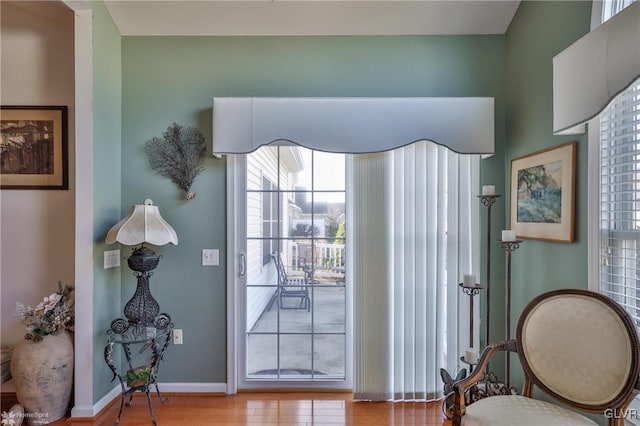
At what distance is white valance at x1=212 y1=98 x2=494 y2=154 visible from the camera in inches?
88.6

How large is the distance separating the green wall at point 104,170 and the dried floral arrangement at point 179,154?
268mm

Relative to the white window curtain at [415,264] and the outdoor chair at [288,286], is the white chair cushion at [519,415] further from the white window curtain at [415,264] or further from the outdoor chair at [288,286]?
the outdoor chair at [288,286]

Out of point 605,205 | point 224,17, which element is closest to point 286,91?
point 224,17

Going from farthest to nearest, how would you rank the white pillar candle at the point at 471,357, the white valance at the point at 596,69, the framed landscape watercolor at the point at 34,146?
the framed landscape watercolor at the point at 34,146, the white pillar candle at the point at 471,357, the white valance at the point at 596,69

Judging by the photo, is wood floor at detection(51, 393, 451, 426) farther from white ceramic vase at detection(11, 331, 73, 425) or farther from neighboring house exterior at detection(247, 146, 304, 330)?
neighboring house exterior at detection(247, 146, 304, 330)

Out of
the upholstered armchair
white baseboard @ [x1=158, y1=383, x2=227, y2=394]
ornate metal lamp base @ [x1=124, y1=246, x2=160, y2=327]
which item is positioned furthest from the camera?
white baseboard @ [x1=158, y1=383, x2=227, y2=394]

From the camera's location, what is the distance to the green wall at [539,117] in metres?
1.75

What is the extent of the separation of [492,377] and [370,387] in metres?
0.90

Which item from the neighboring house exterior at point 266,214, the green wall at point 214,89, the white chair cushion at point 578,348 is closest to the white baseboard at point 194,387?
the green wall at point 214,89

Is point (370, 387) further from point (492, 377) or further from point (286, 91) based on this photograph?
point (286, 91)

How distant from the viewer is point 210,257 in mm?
2445

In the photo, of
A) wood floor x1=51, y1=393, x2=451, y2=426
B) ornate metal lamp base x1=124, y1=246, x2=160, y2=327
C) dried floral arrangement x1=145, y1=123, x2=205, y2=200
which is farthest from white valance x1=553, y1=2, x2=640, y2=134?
ornate metal lamp base x1=124, y1=246, x2=160, y2=327

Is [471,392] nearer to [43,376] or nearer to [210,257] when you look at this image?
[210,257]

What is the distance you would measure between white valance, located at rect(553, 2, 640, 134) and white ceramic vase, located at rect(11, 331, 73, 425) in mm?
3091
